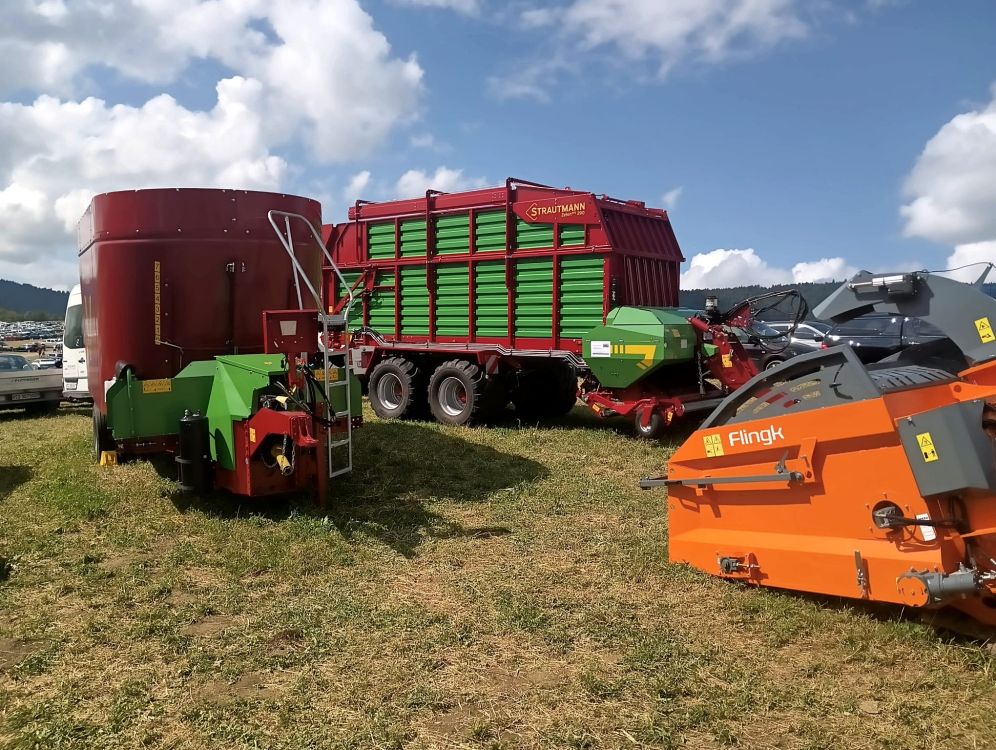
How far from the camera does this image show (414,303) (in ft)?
36.0

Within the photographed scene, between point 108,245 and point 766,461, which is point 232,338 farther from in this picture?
point 766,461

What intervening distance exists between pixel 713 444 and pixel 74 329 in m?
11.8

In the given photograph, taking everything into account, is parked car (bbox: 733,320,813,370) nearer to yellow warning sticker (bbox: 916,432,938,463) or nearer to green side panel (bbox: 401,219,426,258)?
yellow warning sticker (bbox: 916,432,938,463)

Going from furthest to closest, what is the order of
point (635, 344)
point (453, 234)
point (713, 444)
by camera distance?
point (453, 234) < point (635, 344) < point (713, 444)

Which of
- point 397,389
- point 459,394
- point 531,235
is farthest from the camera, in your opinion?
point 397,389

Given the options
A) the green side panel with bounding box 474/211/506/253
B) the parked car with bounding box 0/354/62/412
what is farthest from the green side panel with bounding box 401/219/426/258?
the parked car with bounding box 0/354/62/412

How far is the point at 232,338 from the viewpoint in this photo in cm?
687

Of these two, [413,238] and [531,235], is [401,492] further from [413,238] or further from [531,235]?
[413,238]

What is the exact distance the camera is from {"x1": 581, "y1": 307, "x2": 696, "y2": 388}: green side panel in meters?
8.47

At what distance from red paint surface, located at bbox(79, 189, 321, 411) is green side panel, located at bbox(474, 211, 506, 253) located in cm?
361

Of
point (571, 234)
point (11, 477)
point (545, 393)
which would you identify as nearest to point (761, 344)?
point (571, 234)

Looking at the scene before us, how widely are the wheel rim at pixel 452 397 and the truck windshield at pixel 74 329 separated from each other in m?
6.29

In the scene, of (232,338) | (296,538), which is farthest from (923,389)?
(232,338)

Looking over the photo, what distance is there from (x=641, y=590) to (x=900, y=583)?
4.55 ft
